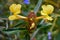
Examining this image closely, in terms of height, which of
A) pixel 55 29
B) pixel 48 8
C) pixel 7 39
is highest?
pixel 48 8

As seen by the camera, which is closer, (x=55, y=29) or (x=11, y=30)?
(x=11, y=30)

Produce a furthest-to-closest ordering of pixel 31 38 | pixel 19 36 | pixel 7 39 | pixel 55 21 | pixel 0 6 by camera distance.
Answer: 1. pixel 0 6
2. pixel 7 39
3. pixel 19 36
4. pixel 55 21
5. pixel 31 38

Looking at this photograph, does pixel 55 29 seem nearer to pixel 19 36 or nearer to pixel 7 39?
pixel 19 36

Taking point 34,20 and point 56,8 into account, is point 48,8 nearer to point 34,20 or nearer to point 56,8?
point 34,20

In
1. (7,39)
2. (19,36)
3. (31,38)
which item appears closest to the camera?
(31,38)

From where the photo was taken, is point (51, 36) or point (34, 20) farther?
point (51, 36)

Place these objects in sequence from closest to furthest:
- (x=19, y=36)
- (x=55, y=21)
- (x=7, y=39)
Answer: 1. (x=55, y=21)
2. (x=19, y=36)
3. (x=7, y=39)

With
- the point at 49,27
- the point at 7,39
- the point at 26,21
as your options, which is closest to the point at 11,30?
the point at 26,21

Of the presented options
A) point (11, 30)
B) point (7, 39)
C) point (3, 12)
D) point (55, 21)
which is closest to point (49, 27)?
point (55, 21)

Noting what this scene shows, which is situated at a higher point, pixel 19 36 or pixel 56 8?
pixel 56 8
